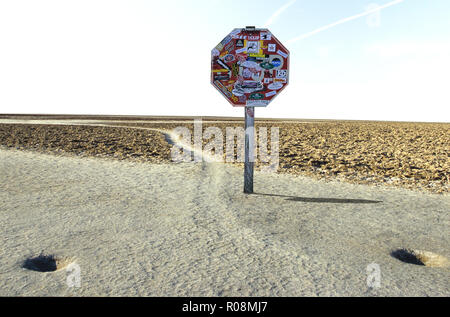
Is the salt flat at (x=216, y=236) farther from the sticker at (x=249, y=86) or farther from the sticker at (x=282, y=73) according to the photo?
the sticker at (x=282, y=73)

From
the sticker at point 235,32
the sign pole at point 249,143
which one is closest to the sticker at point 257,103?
the sign pole at point 249,143

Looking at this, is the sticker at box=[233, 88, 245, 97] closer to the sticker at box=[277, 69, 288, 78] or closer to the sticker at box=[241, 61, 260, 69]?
the sticker at box=[241, 61, 260, 69]

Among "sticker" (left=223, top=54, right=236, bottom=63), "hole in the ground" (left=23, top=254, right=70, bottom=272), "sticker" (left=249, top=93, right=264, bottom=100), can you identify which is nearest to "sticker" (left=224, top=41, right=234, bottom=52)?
"sticker" (left=223, top=54, right=236, bottom=63)

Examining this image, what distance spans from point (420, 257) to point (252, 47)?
13.4ft

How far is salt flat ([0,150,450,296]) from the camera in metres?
2.76

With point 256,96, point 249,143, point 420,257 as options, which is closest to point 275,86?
point 256,96

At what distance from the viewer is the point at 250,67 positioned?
5648mm

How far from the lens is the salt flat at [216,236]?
2.76 m

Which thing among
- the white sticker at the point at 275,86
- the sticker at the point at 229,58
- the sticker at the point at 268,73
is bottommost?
the white sticker at the point at 275,86

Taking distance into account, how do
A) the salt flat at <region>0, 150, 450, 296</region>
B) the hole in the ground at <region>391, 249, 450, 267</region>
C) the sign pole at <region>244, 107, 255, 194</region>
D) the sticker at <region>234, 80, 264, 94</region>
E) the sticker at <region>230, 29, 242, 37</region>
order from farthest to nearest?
the sign pole at <region>244, 107, 255, 194</region> → the sticker at <region>234, 80, 264, 94</region> → the sticker at <region>230, 29, 242, 37</region> → the hole in the ground at <region>391, 249, 450, 267</region> → the salt flat at <region>0, 150, 450, 296</region>

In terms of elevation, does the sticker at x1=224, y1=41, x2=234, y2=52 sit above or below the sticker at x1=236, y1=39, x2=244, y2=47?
below

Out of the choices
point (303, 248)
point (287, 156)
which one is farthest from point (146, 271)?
point (287, 156)

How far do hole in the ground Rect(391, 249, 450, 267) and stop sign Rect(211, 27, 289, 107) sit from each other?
10.6ft

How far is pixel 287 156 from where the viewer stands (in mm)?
11211
